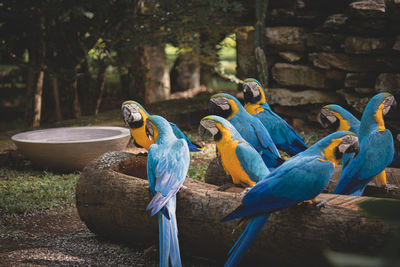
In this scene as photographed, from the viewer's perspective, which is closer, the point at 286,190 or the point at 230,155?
the point at 286,190

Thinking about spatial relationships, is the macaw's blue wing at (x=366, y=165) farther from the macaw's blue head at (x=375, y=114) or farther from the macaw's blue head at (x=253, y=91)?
A: the macaw's blue head at (x=253, y=91)

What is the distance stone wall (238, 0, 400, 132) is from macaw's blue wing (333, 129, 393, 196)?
2.29 metres

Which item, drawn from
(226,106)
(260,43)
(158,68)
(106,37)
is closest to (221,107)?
(226,106)

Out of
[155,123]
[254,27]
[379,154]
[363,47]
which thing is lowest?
[379,154]

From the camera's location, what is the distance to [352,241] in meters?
1.76

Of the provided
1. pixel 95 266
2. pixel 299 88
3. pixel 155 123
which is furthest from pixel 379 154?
pixel 299 88

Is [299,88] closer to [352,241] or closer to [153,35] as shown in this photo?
[153,35]

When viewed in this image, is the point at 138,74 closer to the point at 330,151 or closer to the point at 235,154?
the point at 235,154

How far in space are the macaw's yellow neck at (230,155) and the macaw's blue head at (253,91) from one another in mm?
890

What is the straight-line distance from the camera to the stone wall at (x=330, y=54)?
428 centimetres

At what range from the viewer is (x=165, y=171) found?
7.04 feet

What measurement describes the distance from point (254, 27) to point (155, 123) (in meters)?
3.30

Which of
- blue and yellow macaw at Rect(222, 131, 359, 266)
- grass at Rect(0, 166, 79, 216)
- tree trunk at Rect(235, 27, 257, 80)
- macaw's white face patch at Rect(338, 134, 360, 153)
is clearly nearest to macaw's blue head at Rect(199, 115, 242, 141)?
blue and yellow macaw at Rect(222, 131, 359, 266)

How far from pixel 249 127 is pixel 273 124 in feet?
1.31
